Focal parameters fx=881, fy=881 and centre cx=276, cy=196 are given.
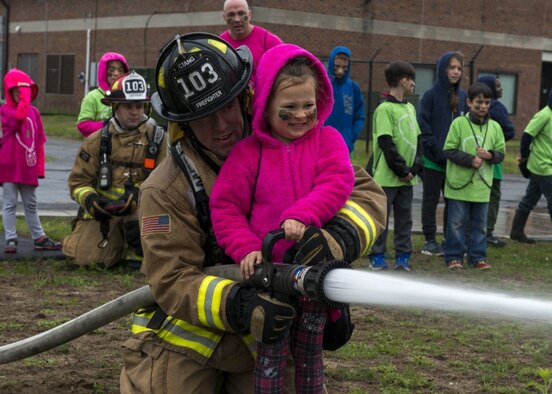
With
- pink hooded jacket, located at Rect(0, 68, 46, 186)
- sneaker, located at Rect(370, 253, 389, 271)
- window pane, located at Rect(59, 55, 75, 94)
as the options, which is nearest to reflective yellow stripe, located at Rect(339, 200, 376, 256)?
sneaker, located at Rect(370, 253, 389, 271)

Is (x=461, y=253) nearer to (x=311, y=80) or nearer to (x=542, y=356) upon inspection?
(x=542, y=356)

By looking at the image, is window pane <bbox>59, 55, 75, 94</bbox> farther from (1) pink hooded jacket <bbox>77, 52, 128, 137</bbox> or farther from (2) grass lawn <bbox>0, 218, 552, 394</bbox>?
(2) grass lawn <bbox>0, 218, 552, 394</bbox>

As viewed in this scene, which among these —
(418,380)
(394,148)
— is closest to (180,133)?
(418,380)

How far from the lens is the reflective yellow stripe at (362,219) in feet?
9.89

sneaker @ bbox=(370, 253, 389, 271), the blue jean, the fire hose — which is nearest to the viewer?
the fire hose

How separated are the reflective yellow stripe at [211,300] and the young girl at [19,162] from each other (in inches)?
253

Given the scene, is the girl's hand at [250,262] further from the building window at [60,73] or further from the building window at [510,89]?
the building window at [60,73]

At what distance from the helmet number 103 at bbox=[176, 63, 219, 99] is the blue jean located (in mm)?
6350

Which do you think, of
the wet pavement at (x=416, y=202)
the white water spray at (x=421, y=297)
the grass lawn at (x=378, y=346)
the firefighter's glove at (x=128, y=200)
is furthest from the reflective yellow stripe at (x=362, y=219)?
the wet pavement at (x=416, y=202)

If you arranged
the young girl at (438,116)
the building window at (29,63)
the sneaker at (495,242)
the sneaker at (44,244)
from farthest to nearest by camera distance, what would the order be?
1. the building window at (29,63)
2. the sneaker at (495,242)
3. the young girl at (438,116)
4. the sneaker at (44,244)

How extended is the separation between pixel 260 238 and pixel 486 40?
33.2m

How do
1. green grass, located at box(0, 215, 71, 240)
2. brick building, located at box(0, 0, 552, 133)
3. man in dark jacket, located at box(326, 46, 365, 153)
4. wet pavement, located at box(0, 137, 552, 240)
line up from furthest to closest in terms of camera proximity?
brick building, located at box(0, 0, 552, 133) < wet pavement, located at box(0, 137, 552, 240) < green grass, located at box(0, 215, 71, 240) < man in dark jacket, located at box(326, 46, 365, 153)

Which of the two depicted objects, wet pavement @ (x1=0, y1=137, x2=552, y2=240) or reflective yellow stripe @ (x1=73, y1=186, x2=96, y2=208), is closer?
reflective yellow stripe @ (x1=73, y1=186, x2=96, y2=208)

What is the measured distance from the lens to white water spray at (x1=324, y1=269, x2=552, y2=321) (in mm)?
2078
